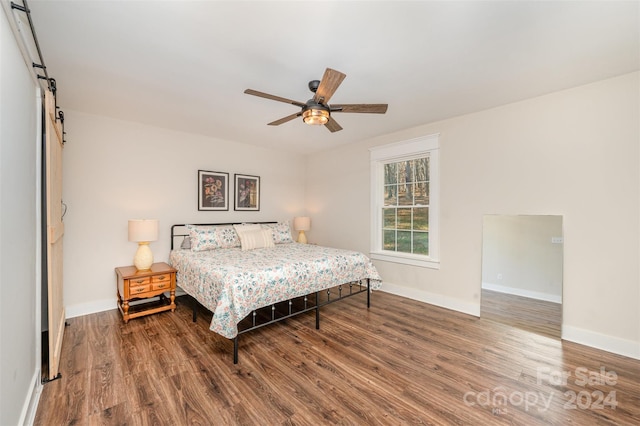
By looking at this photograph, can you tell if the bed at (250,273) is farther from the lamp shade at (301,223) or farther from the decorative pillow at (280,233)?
the lamp shade at (301,223)

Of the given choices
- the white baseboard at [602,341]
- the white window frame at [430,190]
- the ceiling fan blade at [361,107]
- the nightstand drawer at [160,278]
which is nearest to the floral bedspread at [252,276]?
the nightstand drawer at [160,278]

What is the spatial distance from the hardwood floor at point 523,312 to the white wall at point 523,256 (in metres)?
0.07

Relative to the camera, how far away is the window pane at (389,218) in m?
4.57

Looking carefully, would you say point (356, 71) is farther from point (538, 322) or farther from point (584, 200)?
point (538, 322)

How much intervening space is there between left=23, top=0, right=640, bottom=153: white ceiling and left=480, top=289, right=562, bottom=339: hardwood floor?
2.39m

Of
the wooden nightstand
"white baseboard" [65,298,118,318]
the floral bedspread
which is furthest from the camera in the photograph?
"white baseboard" [65,298,118,318]

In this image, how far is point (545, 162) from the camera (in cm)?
305

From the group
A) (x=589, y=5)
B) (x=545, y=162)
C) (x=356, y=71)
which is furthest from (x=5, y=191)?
(x=545, y=162)

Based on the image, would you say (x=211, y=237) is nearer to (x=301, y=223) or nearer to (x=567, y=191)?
(x=301, y=223)

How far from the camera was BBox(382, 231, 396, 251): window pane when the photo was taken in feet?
15.0

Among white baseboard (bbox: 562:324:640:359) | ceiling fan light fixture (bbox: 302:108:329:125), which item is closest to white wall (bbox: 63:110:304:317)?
ceiling fan light fixture (bbox: 302:108:329:125)

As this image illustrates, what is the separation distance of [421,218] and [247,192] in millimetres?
3119

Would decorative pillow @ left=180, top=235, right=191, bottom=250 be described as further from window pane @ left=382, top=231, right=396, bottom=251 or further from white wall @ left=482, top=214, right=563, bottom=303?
white wall @ left=482, top=214, right=563, bottom=303

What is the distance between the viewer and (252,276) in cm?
263
